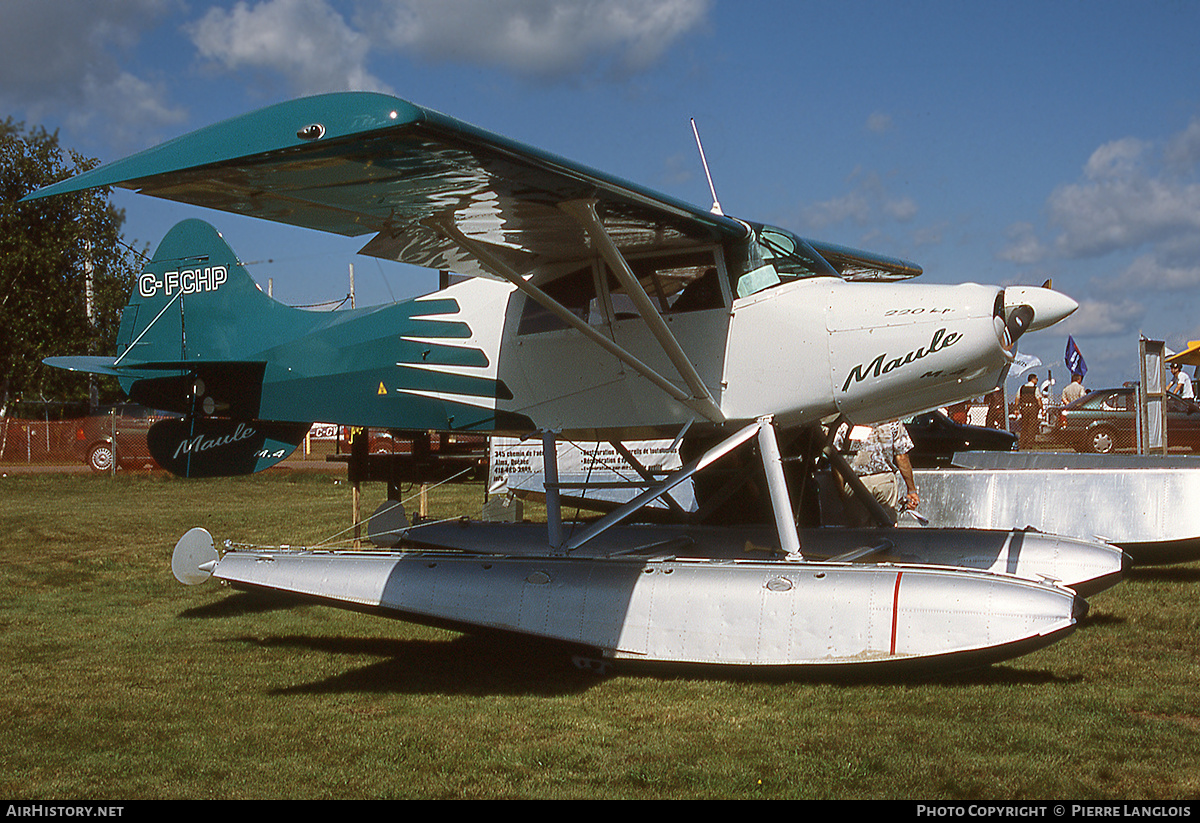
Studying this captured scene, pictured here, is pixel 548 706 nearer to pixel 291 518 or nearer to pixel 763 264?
pixel 763 264

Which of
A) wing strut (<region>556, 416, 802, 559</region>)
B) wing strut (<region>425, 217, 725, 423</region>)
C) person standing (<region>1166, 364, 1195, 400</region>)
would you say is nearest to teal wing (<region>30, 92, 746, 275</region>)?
wing strut (<region>425, 217, 725, 423</region>)

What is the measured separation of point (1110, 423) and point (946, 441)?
7.15 m

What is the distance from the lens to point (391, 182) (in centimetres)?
533

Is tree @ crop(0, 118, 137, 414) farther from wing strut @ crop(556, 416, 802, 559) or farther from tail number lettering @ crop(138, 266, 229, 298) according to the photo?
wing strut @ crop(556, 416, 802, 559)

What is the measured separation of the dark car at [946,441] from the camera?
1523 centimetres

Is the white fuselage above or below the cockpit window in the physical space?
below

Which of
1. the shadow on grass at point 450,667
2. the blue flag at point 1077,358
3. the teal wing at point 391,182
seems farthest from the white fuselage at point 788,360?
the blue flag at point 1077,358

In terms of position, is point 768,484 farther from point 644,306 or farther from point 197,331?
point 197,331

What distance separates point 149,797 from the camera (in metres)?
4.03

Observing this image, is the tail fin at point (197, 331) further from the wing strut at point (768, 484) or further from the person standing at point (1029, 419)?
the person standing at point (1029, 419)

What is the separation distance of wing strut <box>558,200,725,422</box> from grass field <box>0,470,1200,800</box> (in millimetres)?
1934

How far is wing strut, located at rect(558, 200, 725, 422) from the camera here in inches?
233

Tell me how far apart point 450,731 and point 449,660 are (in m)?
1.83
